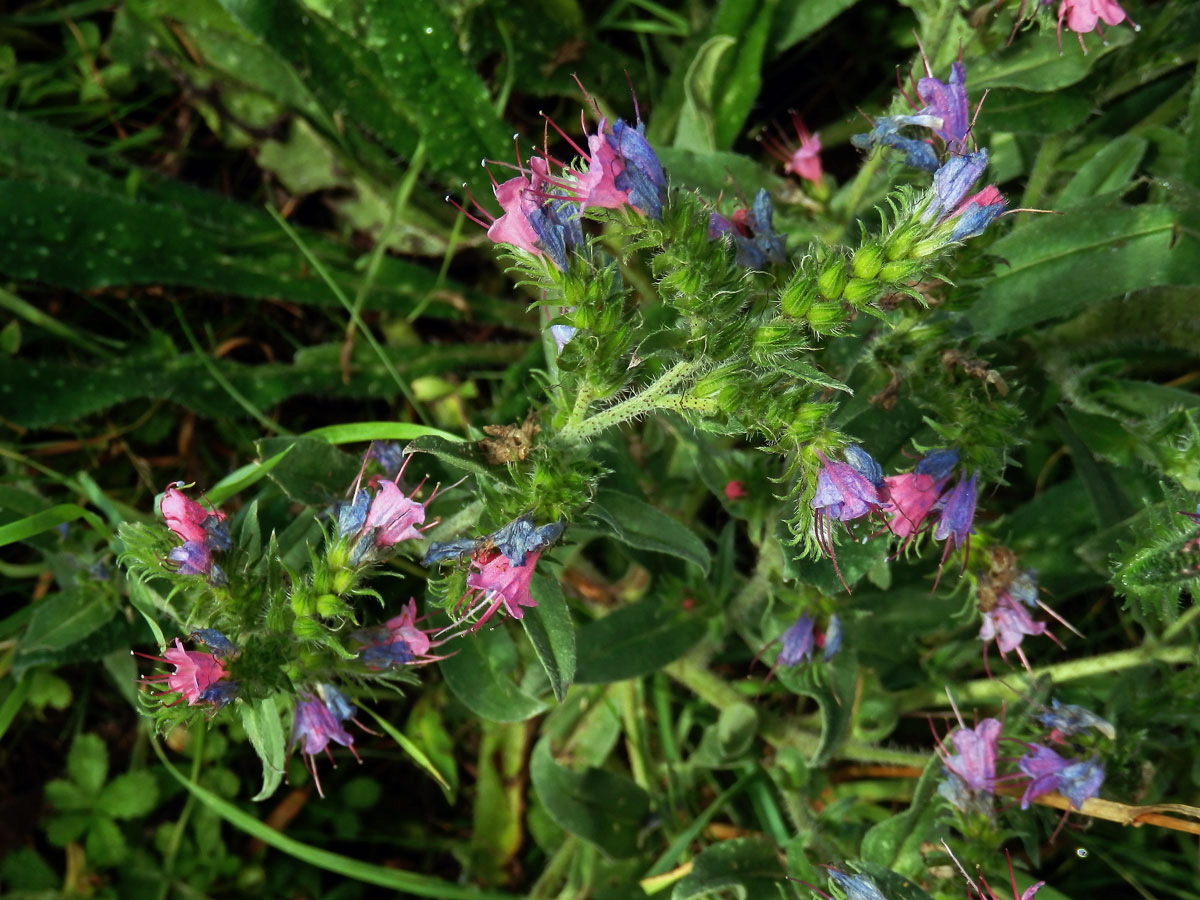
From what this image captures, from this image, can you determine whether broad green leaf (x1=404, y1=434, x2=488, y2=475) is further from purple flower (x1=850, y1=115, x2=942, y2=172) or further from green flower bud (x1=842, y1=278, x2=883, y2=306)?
purple flower (x1=850, y1=115, x2=942, y2=172)

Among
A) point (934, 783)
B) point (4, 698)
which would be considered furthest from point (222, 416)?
point (934, 783)

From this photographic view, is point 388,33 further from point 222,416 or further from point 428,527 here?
point 428,527

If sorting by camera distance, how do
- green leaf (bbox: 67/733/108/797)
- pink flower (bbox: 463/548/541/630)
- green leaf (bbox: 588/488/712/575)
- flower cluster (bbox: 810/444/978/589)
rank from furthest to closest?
green leaf (bbox: 67/733/108/797) < green leaf (bbox: 588/488/712/575) < flower cluster (bbox: 810/444/978/589) < pink flower (bbox: 463/548/541/630)

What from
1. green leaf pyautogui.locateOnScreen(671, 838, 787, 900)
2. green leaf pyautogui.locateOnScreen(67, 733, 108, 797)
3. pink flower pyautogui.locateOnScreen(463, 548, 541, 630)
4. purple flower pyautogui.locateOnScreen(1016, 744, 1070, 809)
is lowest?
green leaf pyautogui.locateOnScreen(67, 733, 108, 797)

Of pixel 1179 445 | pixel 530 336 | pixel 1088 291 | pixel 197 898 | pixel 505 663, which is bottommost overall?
pixel 197 898

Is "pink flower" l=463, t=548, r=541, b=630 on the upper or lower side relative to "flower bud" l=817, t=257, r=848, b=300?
lower

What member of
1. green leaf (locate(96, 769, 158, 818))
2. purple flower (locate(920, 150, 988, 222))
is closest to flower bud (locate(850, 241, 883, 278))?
purple flower (locate(920, 150, 988, 222))

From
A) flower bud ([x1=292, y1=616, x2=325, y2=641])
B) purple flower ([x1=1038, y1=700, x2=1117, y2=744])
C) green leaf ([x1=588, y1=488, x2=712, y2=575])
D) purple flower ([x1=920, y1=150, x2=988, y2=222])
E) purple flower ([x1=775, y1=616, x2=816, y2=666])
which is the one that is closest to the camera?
purple flower ([x1=920, y1=150, x2=988, y2=222])
